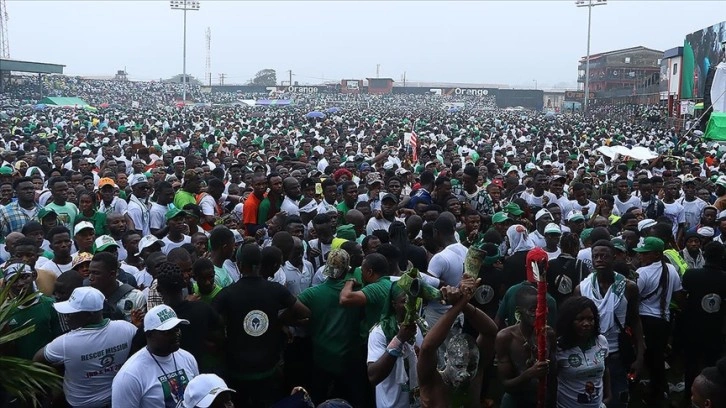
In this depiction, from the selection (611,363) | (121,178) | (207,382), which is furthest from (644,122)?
(207,382)

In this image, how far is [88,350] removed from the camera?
4.17 meters

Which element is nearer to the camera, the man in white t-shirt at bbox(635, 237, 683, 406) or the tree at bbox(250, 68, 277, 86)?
the man in white t-shirt at bbox(635, 237, 683, 406)

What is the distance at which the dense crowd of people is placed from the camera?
3871mm

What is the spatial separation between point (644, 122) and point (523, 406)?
126ft

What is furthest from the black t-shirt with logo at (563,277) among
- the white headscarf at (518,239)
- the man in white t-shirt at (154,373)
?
the man in white t-shirt at (154,373)

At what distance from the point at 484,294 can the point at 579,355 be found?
1.97 m

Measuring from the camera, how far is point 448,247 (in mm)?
6203

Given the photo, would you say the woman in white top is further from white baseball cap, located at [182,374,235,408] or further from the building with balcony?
the building with balcony

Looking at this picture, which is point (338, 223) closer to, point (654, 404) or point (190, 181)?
point (190, 181)

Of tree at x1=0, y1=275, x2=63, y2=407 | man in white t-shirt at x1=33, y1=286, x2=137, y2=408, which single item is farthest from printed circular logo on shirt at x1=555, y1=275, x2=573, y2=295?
tree at x1=0, y1=275, x2=63, y2=407

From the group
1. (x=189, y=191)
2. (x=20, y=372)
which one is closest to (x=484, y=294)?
Answer: (x=20, y=372)

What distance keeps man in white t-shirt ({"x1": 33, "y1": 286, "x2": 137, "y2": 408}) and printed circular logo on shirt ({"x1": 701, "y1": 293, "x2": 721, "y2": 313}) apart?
449cm

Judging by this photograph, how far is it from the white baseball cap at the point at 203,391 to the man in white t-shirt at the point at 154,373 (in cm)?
52

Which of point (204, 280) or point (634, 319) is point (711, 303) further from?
point (204, 280)
